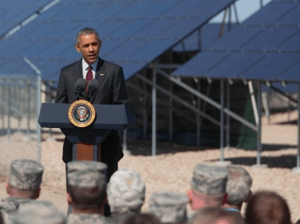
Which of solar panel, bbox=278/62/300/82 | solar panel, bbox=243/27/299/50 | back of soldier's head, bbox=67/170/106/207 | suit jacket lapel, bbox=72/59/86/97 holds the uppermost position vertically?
solar panel, bbox=243/27/299/50

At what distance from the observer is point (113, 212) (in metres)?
3.90

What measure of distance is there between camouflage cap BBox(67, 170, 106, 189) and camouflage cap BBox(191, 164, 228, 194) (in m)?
0.52

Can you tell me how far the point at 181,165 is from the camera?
46.3ft

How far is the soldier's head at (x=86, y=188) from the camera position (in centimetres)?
349

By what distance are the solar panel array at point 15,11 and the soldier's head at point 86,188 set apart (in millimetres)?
17629

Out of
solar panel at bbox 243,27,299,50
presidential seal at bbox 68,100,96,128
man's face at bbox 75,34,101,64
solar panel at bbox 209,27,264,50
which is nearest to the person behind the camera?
presidential seal at bbox 68,100,96,128

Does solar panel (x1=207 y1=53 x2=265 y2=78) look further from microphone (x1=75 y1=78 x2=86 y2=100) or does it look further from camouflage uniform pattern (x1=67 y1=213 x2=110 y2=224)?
camouflage uniform pattern (x1=67 y1=213 x2=110 y2=224)

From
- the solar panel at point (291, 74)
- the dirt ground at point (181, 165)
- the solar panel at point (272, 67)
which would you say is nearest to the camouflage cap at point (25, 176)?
the dirt ground at point (181, 165)

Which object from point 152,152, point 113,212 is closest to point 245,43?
point 152,152

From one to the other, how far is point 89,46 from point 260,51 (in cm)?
901

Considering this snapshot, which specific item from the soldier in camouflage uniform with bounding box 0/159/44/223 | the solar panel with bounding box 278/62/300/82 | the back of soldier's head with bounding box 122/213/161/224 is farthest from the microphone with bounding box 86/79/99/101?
the solar panel with bounding box 278/62/300/82

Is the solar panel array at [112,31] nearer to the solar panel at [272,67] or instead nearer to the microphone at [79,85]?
the solar panel at [272,67]

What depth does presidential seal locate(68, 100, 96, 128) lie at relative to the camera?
4.74 meters

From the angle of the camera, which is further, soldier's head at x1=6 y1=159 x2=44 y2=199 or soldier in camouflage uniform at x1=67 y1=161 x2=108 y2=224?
soldier's head at x1=6 y1=159 x2=44 y2=199
